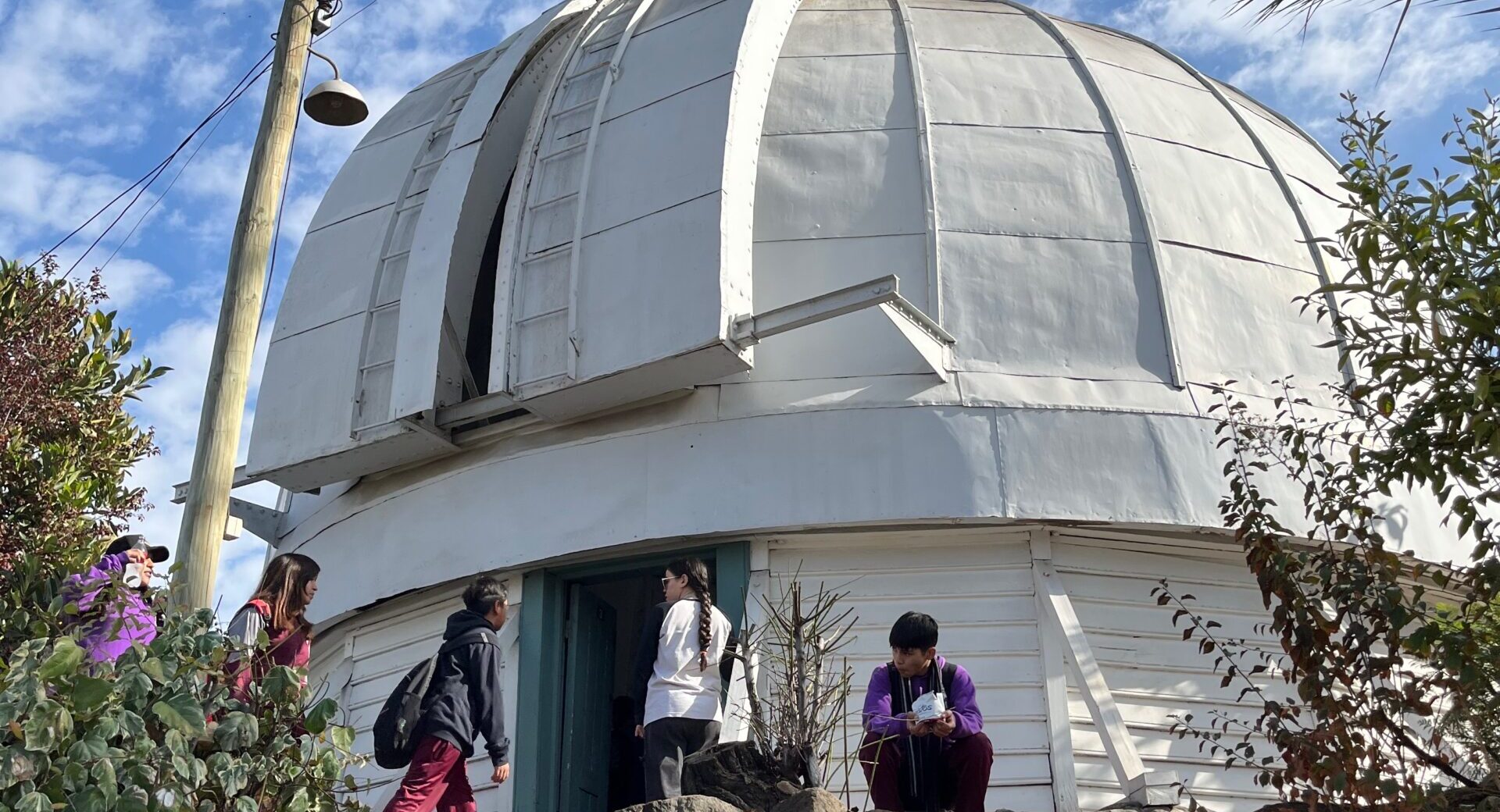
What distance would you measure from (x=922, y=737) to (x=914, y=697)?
0.66 ft

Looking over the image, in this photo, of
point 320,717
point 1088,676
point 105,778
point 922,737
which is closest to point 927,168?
point 1088,676

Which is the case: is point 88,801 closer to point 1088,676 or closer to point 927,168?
point 1088,676

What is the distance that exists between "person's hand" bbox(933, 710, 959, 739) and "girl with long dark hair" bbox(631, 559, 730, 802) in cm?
128

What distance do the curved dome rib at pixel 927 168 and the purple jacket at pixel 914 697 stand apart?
12.3ft

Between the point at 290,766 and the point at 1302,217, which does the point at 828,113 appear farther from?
the point at 290,766

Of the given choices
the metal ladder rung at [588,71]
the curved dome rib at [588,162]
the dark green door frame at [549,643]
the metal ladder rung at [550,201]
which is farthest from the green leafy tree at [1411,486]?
the metal ladder rung at [588,71]

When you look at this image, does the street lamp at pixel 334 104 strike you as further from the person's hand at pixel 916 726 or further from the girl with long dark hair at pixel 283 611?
the person's hand at pixel 916 726

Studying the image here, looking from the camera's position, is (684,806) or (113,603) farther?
(684,806)

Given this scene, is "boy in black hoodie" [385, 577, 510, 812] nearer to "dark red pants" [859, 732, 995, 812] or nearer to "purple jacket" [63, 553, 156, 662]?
"purple jacket" [63, 553, 156, 662]

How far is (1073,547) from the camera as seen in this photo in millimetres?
10672

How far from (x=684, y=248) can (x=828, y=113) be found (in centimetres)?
209

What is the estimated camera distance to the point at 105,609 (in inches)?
244

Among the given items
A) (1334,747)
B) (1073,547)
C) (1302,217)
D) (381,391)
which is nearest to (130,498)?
(381,391)

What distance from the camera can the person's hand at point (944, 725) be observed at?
756 cm
